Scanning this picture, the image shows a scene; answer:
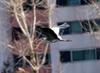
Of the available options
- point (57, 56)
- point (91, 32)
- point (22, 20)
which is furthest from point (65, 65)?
point (22, 20)

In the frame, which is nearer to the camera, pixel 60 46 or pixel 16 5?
pixel 16 5

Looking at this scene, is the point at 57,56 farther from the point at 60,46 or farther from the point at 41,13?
the point at 41,13

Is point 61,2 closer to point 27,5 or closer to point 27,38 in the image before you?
point 27,5

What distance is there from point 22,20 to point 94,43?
21.1 ft

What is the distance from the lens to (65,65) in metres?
23.7

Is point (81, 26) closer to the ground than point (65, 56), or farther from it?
farther from it

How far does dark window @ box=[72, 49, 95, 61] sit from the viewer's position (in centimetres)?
2333

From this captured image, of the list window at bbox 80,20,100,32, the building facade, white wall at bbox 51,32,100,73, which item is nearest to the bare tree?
the building facade

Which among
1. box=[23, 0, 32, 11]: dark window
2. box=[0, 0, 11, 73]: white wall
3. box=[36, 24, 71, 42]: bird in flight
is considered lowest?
box=[0, 0, 11, 73]: white wall

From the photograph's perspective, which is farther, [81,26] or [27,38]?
[81,26]

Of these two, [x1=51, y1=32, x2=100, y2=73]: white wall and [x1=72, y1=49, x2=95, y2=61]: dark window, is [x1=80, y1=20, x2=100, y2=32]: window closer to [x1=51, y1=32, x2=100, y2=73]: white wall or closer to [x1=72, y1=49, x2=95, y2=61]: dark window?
[x1=51, y1=32, x2=100, y2=73]: white wall

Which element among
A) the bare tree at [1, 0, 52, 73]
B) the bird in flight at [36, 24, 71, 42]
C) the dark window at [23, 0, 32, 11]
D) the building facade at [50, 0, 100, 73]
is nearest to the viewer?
the bird in flight at [36, 24, 71, 42]

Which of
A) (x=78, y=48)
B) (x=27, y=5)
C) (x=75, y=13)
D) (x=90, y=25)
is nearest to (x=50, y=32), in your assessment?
(x=27, y=5)

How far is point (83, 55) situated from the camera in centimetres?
2341
